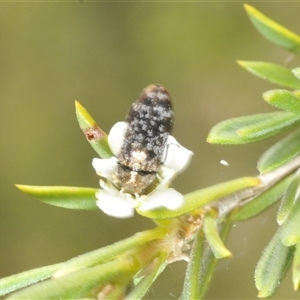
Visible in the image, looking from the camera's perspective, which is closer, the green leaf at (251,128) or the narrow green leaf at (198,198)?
the narrow green leaf at (198,198)

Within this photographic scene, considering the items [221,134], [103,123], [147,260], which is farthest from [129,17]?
[147,260]

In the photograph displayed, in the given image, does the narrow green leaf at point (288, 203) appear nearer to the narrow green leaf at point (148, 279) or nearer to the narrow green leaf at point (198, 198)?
the narrow green leaf at point (198, 198)

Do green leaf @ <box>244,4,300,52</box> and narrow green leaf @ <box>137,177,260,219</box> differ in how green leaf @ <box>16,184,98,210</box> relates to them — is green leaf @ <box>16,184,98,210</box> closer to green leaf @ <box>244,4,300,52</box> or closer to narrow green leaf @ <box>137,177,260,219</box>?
narrow green leaf @ <box>137,177,260,219</box>

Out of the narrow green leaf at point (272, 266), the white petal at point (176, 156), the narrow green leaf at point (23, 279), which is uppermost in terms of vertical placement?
the white petal at point (176, 156)

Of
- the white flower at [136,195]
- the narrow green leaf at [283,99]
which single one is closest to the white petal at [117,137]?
the white flower at [136,195]

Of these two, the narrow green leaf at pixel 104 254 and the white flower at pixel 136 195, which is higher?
the white flower at pixel 136 195

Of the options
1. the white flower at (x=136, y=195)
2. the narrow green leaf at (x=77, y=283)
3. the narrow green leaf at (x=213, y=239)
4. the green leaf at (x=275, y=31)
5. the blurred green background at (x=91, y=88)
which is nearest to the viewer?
the narrow green leaf at (x=77, y=283)

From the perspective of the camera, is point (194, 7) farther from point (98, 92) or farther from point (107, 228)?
point (107, 228)
